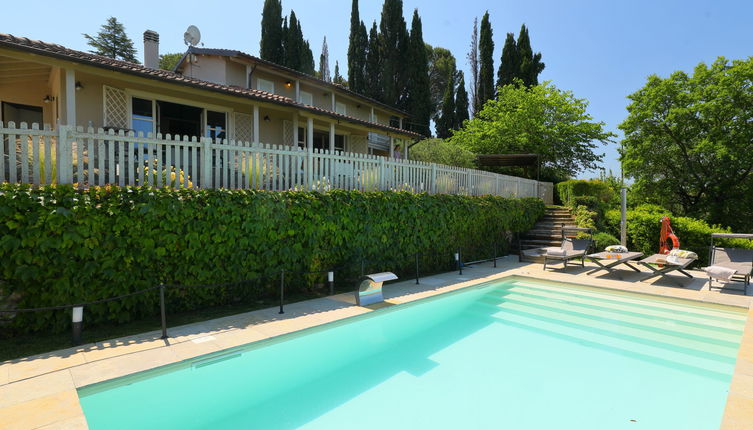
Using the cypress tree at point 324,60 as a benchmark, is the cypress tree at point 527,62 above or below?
below

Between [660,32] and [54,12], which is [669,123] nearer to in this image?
[660,32]

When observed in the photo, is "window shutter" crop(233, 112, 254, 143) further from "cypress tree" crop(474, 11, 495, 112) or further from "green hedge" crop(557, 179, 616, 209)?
"cypress tree" crop(474, 11, 495, 112)

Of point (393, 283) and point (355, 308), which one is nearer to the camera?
point (355, 308)

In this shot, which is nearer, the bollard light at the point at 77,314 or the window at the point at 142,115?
the bollard light at the point at 77,314

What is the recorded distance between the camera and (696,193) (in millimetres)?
20359

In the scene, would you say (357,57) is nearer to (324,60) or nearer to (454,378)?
(324,60)

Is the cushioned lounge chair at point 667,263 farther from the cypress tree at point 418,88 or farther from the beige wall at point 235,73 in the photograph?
the cypress tree at point 418,88

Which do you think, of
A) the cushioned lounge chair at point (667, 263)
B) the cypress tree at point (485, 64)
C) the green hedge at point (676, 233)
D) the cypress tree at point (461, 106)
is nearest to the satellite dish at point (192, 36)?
the cushioned lounge chair at point (667, 263)

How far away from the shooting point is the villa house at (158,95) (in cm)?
898

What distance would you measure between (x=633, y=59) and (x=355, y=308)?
78.5ft

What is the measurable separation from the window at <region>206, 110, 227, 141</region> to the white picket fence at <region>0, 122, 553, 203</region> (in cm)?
586

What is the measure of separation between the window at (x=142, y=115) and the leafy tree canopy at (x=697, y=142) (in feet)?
80.3

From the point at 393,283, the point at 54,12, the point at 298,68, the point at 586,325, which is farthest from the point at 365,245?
the point at 298,68

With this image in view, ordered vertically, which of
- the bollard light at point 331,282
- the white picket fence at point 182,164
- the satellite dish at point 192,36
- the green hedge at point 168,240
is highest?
the satellite dish at point 192,36
